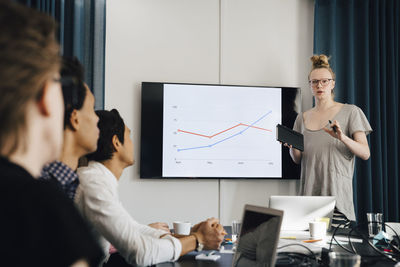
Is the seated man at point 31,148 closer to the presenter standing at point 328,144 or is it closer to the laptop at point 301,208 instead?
the laptop at point 301,208

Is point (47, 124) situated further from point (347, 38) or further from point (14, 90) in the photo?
point (347, 38)

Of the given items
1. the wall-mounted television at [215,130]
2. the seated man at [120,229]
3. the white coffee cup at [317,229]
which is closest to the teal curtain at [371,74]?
the wall-mounted television at [215,130]

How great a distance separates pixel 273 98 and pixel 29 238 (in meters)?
3.25

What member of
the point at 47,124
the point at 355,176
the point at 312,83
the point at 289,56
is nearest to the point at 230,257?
the point at 47,124

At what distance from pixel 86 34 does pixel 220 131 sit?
1.39 metres

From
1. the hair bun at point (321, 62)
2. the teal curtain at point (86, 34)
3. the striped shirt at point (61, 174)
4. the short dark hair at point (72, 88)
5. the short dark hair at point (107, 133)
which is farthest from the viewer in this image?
the teal curtain at point (86, 34)

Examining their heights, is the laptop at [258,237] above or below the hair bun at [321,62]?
below

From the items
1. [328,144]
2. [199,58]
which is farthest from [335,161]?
[199,58]

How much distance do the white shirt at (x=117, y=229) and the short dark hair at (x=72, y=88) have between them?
0.26 metres

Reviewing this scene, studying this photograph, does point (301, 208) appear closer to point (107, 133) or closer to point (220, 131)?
point (107, 133)

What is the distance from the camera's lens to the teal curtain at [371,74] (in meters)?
3.58

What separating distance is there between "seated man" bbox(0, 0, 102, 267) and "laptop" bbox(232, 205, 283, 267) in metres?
0.70

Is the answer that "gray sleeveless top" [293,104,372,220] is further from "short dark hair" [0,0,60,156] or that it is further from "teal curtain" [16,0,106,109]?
"short dark hair" [0,0,60,156]

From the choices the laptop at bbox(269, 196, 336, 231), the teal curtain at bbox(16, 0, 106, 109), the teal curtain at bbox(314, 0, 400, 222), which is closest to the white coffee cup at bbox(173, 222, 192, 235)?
the laptop at bbox(269, 196, 336, 231)
